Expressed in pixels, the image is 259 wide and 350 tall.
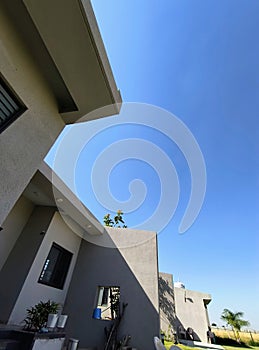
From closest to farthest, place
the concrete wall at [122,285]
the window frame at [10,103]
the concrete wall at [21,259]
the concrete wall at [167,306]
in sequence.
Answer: the window frame at [10,103]
the concrete wall at [21,259]
the concrete wall at [122,285]
the concrete wall at [167,306]

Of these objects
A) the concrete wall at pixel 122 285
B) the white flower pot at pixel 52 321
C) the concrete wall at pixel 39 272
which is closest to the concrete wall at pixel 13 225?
the concrete wall at pixel 39 272

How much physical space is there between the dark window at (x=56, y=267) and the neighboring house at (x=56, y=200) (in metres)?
0.03

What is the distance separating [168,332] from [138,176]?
9.45m

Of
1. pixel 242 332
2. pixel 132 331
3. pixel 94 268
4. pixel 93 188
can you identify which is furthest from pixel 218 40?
pixel 242 332

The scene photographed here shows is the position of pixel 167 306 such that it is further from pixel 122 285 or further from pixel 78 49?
pixel 78 49

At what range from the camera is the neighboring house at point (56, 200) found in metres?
1.77

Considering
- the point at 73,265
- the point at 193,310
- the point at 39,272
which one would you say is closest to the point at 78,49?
the point at 39,272

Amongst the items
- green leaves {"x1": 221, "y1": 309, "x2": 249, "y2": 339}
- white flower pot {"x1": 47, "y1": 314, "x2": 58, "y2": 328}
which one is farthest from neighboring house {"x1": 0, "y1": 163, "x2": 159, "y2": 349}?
green leaves {"x1": 221, "y1": 309, "x2": 249, "y2": 339}

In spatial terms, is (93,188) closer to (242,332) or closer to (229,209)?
(229,209)

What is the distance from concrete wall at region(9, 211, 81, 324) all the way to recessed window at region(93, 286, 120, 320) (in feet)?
3.70

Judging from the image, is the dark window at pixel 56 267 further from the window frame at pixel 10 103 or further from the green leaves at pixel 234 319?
the green leaves at pixel 234 319

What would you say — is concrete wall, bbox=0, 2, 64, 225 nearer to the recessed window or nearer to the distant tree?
the recessed window

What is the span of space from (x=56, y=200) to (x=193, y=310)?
1261 cm

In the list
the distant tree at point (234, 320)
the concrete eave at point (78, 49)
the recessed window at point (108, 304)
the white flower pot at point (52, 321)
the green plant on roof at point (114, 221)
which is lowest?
the white flower pot at point (52, 321)
